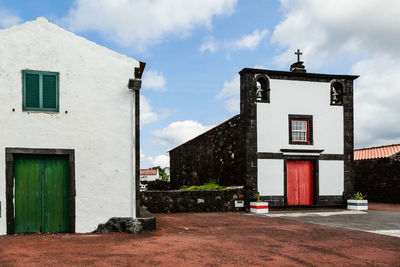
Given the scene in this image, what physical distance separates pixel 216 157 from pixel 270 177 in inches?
157

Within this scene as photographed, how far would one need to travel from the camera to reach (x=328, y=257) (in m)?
6.33

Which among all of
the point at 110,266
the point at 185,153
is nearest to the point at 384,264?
the point at 110,266

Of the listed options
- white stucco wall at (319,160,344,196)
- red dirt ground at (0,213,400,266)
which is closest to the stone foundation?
red dirt ground at (0,213,400,266)

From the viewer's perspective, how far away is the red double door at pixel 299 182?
15828 millimetres

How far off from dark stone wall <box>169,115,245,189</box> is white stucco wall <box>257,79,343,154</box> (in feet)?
3.83

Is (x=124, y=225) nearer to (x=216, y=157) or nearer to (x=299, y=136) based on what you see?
(x=299, y=136)

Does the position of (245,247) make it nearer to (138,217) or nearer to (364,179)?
(138,217)

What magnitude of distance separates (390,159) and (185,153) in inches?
514

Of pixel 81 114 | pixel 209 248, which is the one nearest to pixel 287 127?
pixel 81 114

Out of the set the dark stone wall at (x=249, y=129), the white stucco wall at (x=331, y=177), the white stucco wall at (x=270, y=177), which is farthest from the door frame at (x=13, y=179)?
the white stucco wall at (x=331, y=177)

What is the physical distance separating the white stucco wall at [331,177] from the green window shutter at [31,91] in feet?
39.7

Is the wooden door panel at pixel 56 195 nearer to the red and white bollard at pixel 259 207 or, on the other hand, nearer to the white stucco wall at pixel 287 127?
the red and white bollard at pixel 259 207

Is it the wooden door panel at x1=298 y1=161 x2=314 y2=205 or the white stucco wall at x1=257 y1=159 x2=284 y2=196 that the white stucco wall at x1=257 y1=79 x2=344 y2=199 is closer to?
the white stucco wall at x1=257 y1=159 x2=284 y2=196

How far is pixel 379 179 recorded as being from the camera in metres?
20.5
